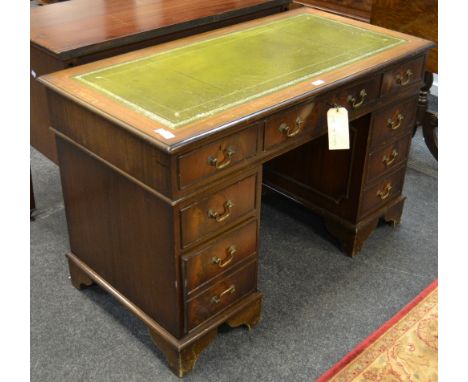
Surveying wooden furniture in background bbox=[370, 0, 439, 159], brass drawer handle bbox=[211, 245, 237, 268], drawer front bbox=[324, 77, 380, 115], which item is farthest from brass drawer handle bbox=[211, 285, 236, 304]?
wooden furniture in background bbox=[370, 0, 439, 159]

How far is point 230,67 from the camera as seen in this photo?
1690mm

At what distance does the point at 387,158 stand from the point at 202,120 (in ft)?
3.27

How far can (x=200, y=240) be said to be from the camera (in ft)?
4.95

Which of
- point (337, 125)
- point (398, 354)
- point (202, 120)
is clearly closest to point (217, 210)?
point (202, 120)

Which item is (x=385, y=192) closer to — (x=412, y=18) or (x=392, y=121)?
(x=392, y=121)

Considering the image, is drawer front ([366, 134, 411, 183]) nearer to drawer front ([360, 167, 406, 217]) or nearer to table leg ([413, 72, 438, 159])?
drawer front ([360, 167, 406, 217])

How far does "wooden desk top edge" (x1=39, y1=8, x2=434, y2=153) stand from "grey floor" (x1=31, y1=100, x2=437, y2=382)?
0.79 m

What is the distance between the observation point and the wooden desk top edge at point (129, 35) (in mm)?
1854

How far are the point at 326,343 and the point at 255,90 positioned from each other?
0.86 m

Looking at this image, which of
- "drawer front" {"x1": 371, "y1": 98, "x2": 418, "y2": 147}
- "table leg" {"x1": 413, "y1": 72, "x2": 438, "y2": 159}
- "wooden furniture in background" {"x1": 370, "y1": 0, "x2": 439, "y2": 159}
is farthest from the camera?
"table leg" {"x1": 413, "y1": 72, "x2": 438, "y2": 159}

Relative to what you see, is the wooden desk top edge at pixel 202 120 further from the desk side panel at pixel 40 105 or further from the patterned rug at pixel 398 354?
the patterned rug at pixel 398 354

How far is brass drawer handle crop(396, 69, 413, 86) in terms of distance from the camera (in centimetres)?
192

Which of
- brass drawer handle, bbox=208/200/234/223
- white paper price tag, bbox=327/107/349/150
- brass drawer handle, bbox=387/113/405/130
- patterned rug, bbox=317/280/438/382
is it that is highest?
white paper price tag, bbox=327/107/349/150

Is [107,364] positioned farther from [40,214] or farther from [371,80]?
[371,80]
